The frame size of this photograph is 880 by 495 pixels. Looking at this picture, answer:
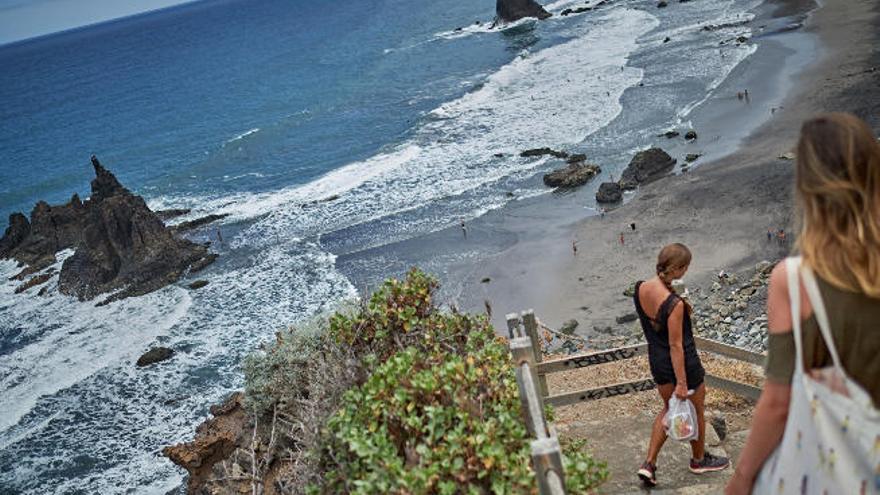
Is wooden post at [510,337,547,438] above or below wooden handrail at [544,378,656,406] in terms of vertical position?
above

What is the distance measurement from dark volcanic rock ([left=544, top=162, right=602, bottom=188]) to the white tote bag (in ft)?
80.2

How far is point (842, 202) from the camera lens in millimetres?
2279

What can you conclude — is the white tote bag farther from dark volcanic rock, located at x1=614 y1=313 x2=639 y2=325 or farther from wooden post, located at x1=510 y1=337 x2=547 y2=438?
dark volcanic rock, located at x1=614 y1=313 x2=639 y2=325

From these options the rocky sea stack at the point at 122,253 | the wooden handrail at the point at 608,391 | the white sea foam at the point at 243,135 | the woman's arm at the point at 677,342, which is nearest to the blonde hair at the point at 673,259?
the woman's arm at the point at 677,342

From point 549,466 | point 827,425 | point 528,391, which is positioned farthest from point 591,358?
point 827,425

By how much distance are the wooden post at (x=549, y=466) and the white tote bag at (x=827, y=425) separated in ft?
3.31

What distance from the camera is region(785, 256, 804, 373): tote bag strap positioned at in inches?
91.2

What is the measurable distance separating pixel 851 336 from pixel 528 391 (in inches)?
76.7

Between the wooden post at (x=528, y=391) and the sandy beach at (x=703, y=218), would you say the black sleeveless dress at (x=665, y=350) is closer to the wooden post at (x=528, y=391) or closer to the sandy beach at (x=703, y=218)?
the wooden post at (x=528, y=391)

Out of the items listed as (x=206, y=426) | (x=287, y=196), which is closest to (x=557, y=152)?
(x=287, y=196)

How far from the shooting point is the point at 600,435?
634 centimetres

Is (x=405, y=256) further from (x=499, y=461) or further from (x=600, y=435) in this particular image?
(x=499, y=461)

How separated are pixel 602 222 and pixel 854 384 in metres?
20.8

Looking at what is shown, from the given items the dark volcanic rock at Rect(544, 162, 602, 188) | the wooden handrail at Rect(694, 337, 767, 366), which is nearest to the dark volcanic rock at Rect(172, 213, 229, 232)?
the dark volcanic rock at Rect(544, 162, 602, 188)
